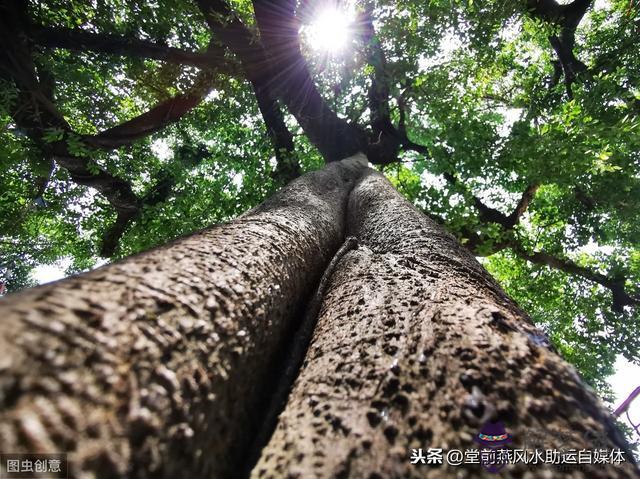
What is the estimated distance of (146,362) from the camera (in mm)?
601

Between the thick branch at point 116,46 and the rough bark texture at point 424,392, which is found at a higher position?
the thick branch at point 116,46

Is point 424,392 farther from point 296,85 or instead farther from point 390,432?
point 296,85

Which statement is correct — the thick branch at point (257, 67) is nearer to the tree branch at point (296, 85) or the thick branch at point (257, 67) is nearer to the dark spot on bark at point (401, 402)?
the tree branch at point (296, 85)

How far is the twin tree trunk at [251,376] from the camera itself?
1.61ft

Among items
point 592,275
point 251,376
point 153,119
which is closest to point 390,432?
point 251,376

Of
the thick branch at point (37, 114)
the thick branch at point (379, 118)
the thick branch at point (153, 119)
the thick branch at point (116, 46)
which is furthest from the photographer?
the thick branch at point (379, 118)

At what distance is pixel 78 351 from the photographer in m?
0.53

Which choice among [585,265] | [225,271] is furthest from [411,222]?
[585,265]

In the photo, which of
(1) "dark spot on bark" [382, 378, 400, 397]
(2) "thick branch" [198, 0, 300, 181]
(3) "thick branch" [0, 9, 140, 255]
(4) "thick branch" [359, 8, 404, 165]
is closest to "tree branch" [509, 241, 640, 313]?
(4) "thick branch" [359, 8, 404, 165]

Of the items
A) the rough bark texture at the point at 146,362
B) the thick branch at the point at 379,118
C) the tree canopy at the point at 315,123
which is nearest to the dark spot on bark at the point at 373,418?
the rough bark texture at the point at 146,362

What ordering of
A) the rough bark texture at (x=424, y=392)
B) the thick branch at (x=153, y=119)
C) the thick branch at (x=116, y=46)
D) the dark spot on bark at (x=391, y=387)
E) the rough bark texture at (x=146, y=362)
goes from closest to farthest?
the rough bark texture at (x=146, y=362)
the rough bark texture at (x=424, y=392)
the dark spot on bark at (x=391, y=387)
the thick branch at (x=116, y=46)
the thick branch at (x=153, y=119)

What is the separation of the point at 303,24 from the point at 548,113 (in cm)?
491

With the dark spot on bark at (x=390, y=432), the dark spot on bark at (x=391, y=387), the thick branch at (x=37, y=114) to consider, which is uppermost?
the thick branch at (x=37, y=114)

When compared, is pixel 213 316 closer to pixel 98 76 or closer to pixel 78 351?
pixel 78 351
